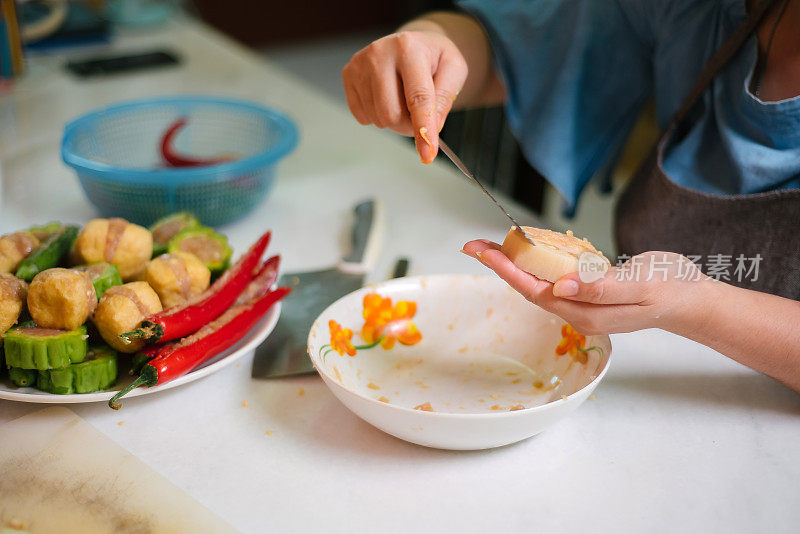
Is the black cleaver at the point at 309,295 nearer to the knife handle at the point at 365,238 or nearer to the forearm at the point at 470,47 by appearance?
the knife handle at the point at 365,238

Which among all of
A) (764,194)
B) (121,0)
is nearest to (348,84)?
(764,194)

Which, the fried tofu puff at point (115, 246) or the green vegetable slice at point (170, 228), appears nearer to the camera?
the fried tofu puff at point (115, 246)

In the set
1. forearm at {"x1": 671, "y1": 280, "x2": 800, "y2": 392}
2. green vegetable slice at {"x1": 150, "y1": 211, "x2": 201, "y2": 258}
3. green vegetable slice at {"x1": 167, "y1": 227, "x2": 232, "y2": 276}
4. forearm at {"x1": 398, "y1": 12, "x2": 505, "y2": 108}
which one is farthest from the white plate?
forearm at {"x1": 398, "y1": 12, "x2": 505, "y2": 108}

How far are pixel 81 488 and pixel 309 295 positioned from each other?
44 centimetres

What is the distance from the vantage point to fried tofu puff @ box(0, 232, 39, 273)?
936 millimetres

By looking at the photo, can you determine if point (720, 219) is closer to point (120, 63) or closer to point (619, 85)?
point (619, 85)

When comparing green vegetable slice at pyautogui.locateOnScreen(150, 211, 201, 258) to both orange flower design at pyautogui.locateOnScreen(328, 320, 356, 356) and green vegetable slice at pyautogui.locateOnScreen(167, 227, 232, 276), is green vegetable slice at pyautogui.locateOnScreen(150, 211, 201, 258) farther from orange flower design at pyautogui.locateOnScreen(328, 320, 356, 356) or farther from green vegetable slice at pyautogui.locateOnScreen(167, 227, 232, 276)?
orange flower design at pyautogui.locateOnScreen(328, 320, 356, 356)

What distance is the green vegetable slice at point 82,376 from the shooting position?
2.73 ft

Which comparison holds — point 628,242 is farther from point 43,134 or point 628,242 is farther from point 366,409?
point 43,134

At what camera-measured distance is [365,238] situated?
1.28m

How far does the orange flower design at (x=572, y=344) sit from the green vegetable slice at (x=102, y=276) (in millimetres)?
564

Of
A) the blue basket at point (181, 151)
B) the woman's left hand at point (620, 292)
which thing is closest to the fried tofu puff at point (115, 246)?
the blue basket at point (181, 151)

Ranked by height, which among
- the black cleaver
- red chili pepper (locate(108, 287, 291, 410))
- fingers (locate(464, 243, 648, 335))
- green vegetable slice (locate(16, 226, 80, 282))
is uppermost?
fingers (locate(464, 243, 648, 335))

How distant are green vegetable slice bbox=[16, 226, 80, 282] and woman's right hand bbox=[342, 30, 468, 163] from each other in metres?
0.45
